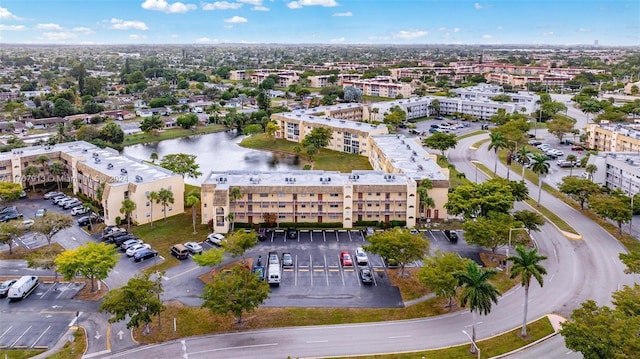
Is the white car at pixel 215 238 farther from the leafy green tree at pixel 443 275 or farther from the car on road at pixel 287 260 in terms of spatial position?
the leafy green tree at pixel 443 275

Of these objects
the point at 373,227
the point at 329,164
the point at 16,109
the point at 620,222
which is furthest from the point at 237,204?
the point at 16,109

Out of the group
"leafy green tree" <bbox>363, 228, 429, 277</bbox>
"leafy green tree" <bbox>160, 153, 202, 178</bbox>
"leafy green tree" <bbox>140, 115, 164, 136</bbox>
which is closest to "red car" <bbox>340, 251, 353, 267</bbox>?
"leafy green tree" <bbox>363, 228, 429, 277</bbox>

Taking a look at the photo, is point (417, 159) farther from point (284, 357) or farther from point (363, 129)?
point (284, 357)

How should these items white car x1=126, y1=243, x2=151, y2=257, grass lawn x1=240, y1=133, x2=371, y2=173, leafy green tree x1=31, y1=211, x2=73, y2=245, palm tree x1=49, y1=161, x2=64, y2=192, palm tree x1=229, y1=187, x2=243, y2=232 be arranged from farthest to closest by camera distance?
grass lawn x1=240, y1=133, x2=371, y2=173 < palm tree x1=49, y1=161, x2=64, y2=192 < palm tree x1=229, y1=187, x2=243, y2=232 < leafy green tree x1=31, y1=211, x2=73, y2=245 < white car x1=126, y1=243, x2=151, y2=257

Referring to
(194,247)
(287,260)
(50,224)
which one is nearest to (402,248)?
(287,260)

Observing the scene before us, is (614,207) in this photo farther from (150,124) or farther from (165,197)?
(150,124)

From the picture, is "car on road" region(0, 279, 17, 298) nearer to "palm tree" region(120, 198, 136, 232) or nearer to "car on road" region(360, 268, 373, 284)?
"palm tree" region(120, 198, 136, 232)

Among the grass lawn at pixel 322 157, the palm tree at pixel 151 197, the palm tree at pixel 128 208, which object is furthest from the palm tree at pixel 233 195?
the grass lawn at pixel 322 157

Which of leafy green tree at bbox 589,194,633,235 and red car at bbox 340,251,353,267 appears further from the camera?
leafy green tree at bbox 589,194,633,235
